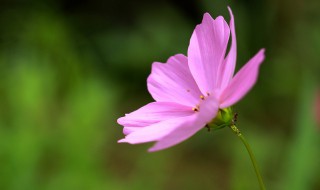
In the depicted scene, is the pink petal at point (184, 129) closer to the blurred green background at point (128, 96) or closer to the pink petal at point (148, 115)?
the pink petal at point (148, 115)

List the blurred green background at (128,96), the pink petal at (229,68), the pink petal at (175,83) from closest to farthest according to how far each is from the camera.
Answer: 1. the pink petal at (229,68)
2. the pink petal at (175,83)
3. the blurred green background at (128,96)

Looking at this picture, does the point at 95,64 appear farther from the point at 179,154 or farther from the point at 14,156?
the point at 14,156

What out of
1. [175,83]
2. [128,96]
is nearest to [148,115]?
[175,83]

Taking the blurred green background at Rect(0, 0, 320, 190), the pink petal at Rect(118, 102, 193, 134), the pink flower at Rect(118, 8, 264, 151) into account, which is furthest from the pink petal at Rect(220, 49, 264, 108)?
the blurred green background at Rect(0, 0, 320, 190)

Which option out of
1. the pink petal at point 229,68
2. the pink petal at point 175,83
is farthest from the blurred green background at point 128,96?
the pink petal at point 229,68

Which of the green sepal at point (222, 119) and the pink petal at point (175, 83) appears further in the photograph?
the pink petal at point (175, 83)
